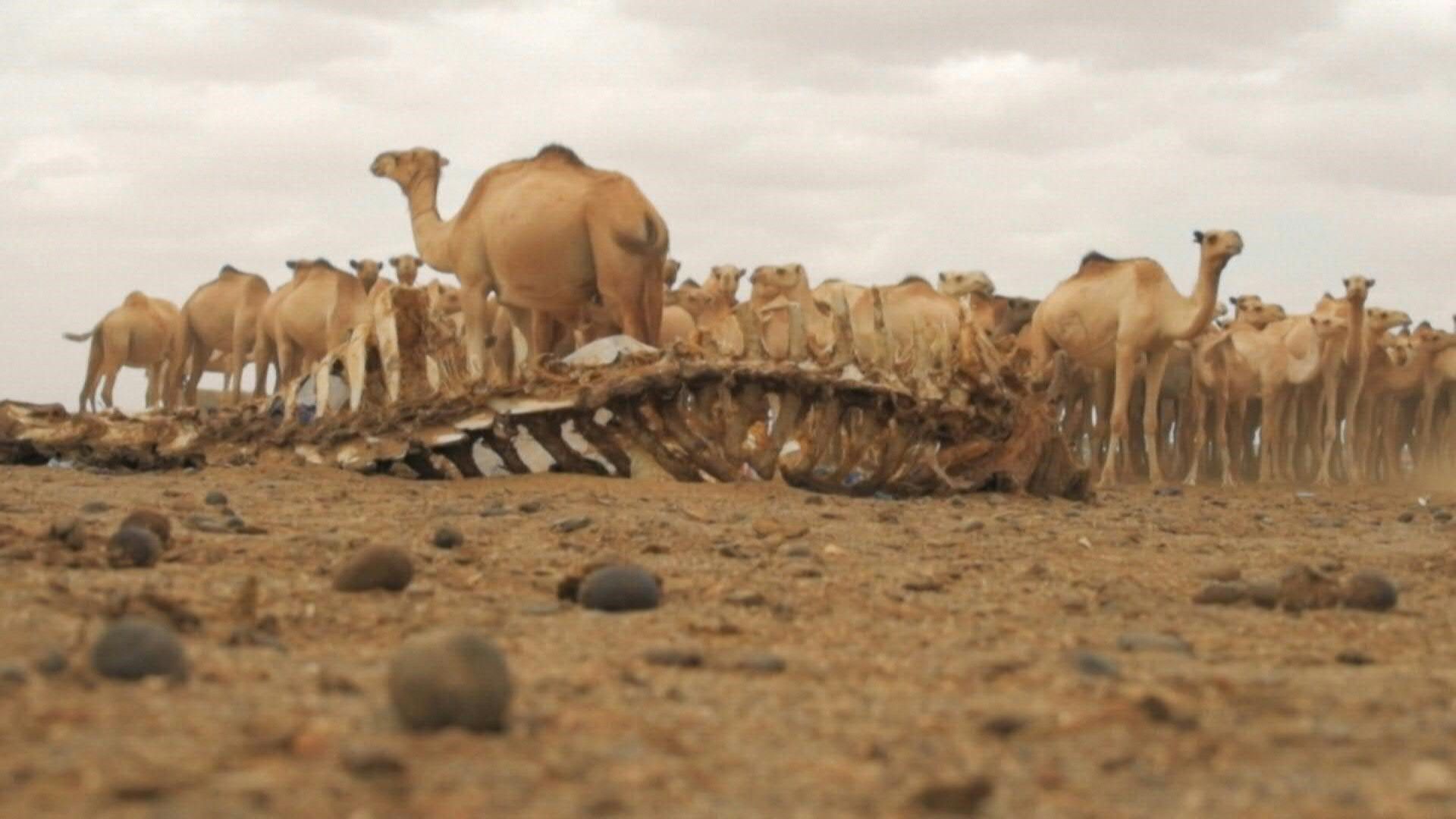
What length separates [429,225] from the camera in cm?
1805

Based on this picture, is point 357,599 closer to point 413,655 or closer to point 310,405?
point 413,655

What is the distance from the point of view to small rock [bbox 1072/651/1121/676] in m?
3.98

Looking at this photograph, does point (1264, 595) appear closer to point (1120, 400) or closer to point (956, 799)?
point (956, 799)

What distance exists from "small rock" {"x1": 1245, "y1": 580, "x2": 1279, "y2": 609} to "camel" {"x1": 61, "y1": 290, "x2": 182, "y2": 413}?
30644 mm

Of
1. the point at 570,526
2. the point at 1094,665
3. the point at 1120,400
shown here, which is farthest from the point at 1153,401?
the point at 1094,665

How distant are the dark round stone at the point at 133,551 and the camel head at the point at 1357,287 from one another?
23415 mm

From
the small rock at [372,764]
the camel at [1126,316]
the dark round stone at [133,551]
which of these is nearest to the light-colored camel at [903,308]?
the camel at [1126,316]

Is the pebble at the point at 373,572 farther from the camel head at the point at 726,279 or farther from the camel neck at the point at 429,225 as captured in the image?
the camel head at the point at 726,279

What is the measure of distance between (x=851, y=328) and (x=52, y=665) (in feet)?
27.6

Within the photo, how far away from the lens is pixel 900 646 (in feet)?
14.8

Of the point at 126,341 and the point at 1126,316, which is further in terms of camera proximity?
the point at 126,341

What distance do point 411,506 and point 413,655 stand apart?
622cm

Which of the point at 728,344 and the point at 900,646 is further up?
the point at 728,344

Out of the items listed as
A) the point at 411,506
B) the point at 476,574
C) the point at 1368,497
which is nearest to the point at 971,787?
the point at 476,574
